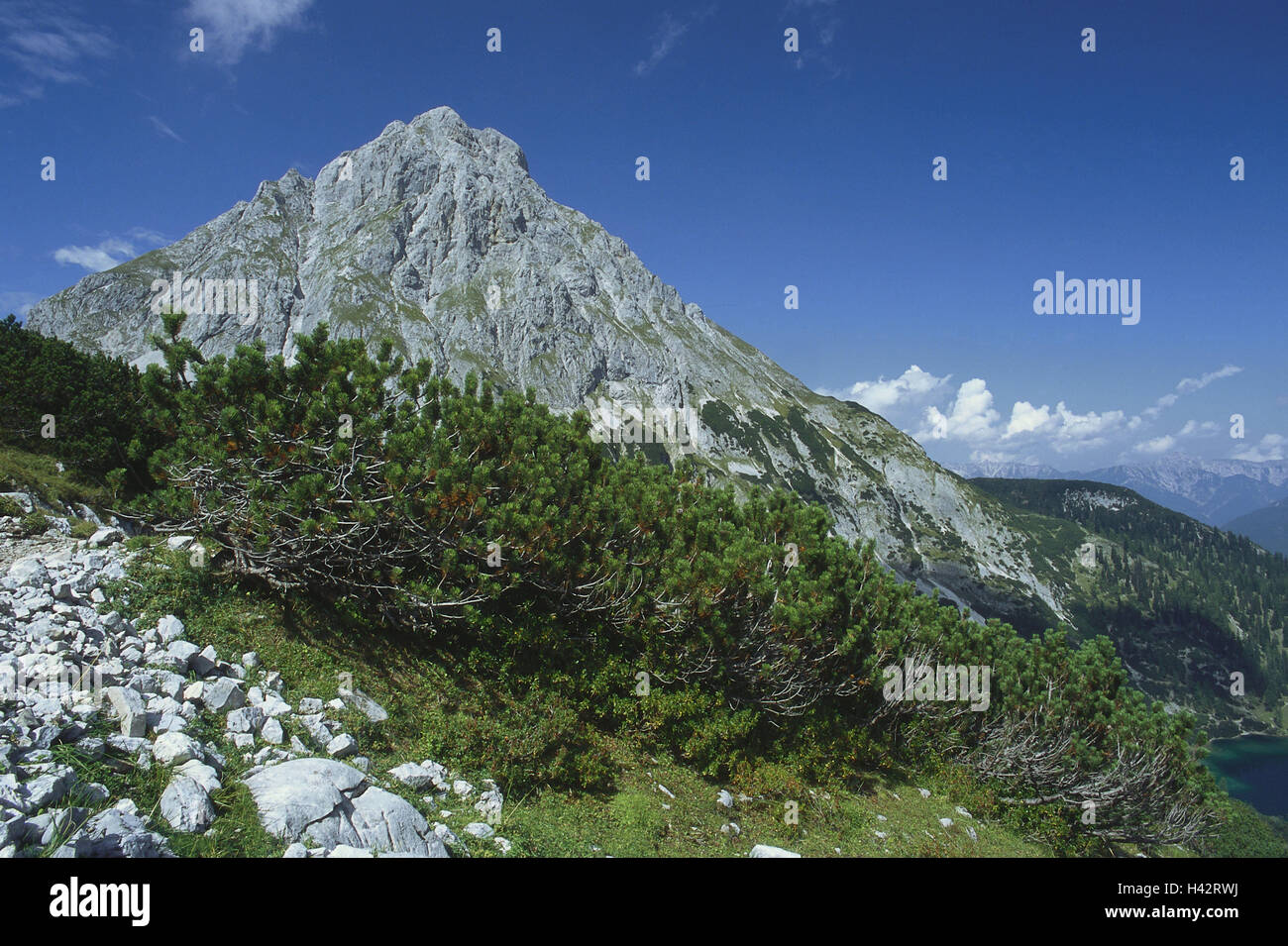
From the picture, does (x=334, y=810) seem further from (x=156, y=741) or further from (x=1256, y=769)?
(x=1256, y=769)

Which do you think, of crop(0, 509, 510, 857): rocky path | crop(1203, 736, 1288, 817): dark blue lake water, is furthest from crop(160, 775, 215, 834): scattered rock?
crop(1203, 736, 1288, 817): dark blue lake water

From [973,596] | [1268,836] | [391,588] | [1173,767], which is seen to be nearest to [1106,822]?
[1173,767]

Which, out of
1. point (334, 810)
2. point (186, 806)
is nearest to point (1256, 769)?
point (334, 810)

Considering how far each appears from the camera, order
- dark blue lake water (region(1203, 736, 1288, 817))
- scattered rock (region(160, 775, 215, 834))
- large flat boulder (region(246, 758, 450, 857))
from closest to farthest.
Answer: scattered rock (region(160, 775, 215, 834)) → large flat boulder (region(246, 758, 450, 857)) → dark blue lake water (region(1203, 736, 1288, 817))

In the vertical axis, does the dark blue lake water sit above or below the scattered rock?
below

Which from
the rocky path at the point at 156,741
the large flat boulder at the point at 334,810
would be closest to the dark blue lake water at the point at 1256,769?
the large flat boulder at the point at 334,810

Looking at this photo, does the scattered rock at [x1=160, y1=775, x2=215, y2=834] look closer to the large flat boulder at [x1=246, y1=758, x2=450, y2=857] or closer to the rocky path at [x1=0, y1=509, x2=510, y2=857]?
the rocky path at [x1=0, y1=509, x2=510, y2=857]
